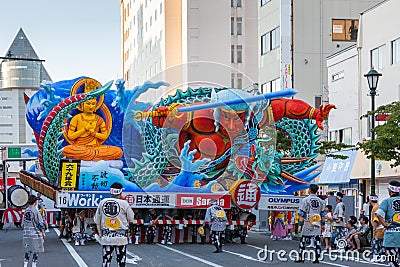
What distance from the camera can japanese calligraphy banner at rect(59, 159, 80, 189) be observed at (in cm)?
2770

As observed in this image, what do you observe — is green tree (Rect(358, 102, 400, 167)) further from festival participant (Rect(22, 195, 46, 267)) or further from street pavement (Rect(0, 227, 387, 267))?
festival participant (Rect(22, 195, 46, 267))

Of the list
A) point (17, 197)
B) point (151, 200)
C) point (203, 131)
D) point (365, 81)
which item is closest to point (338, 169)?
point (365, 81)

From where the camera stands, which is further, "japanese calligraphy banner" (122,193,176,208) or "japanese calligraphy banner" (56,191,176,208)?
"japanese calligraphy banner" (122,193,176,208)

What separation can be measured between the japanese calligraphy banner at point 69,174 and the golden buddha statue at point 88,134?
2.06m

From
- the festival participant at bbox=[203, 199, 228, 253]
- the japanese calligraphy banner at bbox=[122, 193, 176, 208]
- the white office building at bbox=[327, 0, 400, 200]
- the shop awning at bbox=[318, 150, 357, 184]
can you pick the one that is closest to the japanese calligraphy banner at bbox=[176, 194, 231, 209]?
the japanese calligraphy banner at bbox=[122, 193, 176, 208]

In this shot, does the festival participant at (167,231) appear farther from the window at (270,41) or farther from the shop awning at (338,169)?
the window at (270,41)

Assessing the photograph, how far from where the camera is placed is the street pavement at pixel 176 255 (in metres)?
20.5

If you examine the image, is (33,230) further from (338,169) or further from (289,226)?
(338,169)

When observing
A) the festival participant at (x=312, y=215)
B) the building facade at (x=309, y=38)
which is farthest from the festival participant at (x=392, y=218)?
the building facade at (x=309, y=38)

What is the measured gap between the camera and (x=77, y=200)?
2739 centimetres

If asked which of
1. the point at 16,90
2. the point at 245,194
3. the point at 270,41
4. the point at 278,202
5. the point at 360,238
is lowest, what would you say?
the point at 360,238

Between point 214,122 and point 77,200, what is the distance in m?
5.63

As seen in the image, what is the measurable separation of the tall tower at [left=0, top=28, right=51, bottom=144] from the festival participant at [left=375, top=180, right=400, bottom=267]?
15057 centimetres

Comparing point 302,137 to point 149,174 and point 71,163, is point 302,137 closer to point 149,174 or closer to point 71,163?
point 149,174
